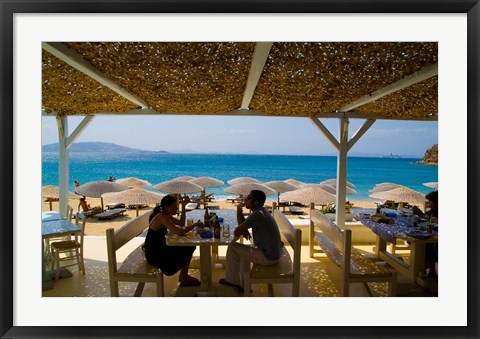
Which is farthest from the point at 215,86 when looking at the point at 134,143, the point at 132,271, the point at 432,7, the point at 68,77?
the point at 134,143

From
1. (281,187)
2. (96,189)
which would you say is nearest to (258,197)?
(281,187)

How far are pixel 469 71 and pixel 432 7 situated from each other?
48 centimetres

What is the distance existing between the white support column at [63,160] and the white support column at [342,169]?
19.1 feet

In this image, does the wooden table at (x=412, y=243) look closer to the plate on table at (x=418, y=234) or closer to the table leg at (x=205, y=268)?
the plate on table at (x=418, y=234)

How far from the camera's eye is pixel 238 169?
47531mm

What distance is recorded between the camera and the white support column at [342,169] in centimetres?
632

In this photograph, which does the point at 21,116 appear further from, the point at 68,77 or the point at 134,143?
the point at 134,143

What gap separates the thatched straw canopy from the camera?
9.61 ft

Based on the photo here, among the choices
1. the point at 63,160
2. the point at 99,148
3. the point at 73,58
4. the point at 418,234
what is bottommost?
the point at 418,234

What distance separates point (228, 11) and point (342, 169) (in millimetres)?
5331

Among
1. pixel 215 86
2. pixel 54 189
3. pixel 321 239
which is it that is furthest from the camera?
pixel 54 189

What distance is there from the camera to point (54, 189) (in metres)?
6.78

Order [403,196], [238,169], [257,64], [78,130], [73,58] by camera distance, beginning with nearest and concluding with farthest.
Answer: [73,58]
[257,64]
[403,196]
[78,130]
[238,169]

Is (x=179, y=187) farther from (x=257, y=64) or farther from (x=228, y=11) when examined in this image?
(x=228, y=11)
